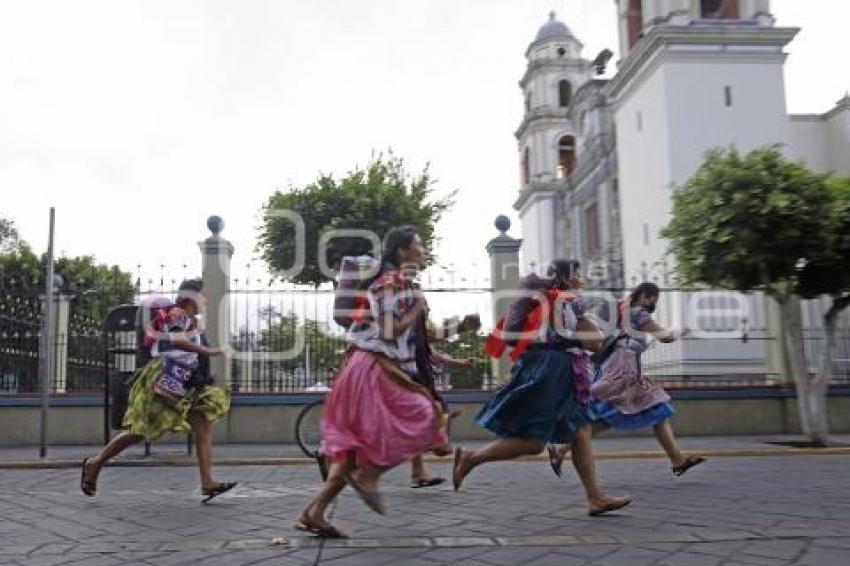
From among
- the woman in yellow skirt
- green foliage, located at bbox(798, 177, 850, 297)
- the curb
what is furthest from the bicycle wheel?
green foliage, located at bbox(798, 177, 850, 297)

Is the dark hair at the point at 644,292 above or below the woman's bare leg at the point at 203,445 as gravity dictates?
above

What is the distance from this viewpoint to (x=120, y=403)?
29.9 ft

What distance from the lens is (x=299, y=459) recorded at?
947 cm

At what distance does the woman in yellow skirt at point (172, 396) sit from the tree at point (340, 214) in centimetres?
2245

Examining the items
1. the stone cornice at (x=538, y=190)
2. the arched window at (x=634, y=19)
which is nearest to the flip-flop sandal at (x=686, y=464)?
the arched window at (x=634, y=19)

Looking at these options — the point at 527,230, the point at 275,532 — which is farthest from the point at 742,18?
the point at 275,532

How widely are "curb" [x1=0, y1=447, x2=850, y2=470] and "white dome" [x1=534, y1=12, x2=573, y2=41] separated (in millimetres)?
46046

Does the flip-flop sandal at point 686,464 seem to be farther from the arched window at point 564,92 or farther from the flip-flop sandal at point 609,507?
the arched window at point 564,92

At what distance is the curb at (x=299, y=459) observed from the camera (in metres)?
9.00

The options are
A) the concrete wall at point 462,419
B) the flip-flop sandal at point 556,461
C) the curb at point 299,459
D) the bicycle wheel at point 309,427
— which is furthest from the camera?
the concrete wall at point 462,419

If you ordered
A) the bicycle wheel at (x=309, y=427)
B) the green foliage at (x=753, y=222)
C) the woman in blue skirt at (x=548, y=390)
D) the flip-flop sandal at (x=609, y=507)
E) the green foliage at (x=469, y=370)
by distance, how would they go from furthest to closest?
the green foliage at (x=469, y=370)
the green foliage at (x=753, y=222)
the bicycle wheel at (x=309, y=427)
the woman in blue skirt at (x=548, y=390)
the flip-flop sandal at (x=609, y=507)

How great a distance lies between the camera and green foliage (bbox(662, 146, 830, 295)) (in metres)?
10.7

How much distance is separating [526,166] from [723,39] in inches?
991

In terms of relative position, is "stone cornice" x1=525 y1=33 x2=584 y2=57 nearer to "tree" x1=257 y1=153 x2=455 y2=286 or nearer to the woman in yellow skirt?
"tree" x1=257 y1=153 x2=455 y2=286
